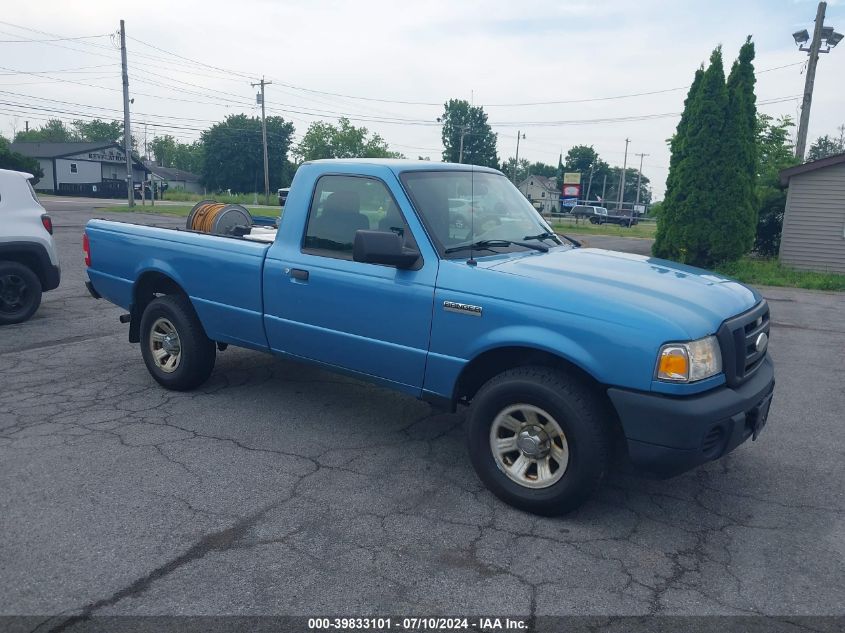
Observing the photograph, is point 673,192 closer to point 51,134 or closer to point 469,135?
point 469,135

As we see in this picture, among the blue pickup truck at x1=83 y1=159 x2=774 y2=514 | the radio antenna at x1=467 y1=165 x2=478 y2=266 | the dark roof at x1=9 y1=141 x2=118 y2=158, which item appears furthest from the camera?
the dark roof at x1=9 y1=141 x2=118 y2=158

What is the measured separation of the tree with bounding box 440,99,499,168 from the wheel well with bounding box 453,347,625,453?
88.6 m

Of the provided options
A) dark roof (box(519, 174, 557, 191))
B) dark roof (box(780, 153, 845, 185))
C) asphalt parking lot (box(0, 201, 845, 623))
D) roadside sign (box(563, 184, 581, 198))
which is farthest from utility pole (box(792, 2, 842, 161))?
dark roof (box(519, 174, 557, 191))

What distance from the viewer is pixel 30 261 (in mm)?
8875

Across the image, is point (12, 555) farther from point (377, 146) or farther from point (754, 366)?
point (377, 146)

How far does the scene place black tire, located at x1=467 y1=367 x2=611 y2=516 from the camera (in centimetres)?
371

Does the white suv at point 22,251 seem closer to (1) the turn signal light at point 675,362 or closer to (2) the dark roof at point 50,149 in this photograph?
(1) the turn signal light at point 675,362

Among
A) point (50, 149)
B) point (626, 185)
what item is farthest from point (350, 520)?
point (626, 185)

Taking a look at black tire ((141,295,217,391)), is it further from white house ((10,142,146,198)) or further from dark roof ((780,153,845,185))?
white house ((10,142,146,198))

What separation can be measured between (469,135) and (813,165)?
76815 millimetres

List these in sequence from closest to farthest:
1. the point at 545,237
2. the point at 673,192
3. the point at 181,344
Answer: the point at 545,237
the point at 181,344
the point at 673,192

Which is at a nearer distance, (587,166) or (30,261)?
(30,261)

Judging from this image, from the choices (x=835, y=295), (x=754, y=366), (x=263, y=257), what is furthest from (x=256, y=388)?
(x=835, y=295)

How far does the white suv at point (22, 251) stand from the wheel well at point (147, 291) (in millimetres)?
3240
